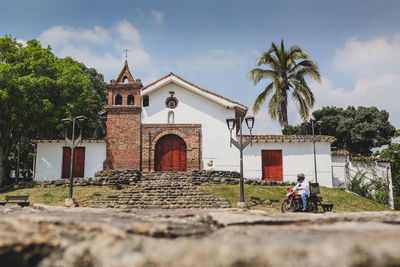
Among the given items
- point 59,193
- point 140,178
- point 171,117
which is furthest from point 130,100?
point 59,193

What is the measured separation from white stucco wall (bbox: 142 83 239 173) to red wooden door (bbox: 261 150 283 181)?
204 cm

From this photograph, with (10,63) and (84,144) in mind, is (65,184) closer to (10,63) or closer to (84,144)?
(84,144)

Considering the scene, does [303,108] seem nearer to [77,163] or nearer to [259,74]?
[259,74]

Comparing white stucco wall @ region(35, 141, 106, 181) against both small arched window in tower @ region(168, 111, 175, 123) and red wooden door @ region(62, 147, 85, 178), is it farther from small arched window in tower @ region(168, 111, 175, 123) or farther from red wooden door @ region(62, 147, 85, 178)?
small arched window in tower @ region(168, 111, 175, 123)

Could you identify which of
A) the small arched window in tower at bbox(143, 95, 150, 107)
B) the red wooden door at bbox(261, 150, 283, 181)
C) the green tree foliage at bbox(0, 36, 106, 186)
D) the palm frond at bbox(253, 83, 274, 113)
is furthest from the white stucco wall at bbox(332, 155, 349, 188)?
the green tree foliage at bbox(0, 36, 106, 186)

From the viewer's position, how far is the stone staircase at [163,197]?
13211 millimetres

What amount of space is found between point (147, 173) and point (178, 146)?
3.11 metres

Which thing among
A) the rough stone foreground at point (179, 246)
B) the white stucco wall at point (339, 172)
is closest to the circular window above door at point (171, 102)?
the white stucco wall at point (339, 172)

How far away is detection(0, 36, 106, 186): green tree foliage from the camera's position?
18422 millimetres

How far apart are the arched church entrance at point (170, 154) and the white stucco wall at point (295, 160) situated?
4339mm

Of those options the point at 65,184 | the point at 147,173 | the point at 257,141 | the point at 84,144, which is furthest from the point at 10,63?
the point at 257,141

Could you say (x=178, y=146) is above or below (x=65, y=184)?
above

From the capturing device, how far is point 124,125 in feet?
65.2

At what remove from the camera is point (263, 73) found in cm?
2502
